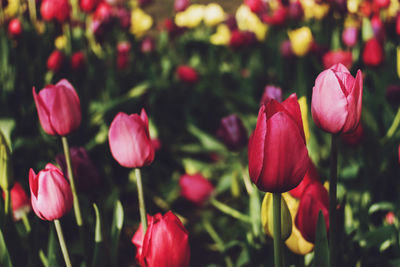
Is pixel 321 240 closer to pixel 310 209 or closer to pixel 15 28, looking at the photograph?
pixel 310 209

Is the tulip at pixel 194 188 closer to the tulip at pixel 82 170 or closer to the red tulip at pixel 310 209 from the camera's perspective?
the tulip at pixel 82 170

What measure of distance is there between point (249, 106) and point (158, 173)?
1.91 feet

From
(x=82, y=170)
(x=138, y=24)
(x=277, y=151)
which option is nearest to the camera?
(x=277, y=151)

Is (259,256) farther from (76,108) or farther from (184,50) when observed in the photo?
(184,50)

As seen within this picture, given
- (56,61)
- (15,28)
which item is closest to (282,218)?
(56,61)

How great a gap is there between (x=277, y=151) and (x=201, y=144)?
6.03ft

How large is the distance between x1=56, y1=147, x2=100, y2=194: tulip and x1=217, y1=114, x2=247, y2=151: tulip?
47cm

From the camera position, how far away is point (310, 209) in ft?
2.40

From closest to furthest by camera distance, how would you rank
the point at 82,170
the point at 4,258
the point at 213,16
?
the point at 4,258, the point at 82,170, the point at 213,16

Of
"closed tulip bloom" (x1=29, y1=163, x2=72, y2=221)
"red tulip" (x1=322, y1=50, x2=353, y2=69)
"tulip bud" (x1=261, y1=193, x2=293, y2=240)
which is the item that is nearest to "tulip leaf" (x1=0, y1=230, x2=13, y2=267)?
"closed tulip bloom" (x1=29, y1=163, x2=72, y2=221)

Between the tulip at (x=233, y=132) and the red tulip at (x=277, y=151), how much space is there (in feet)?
2.35

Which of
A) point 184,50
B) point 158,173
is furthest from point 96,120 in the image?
point 184,50

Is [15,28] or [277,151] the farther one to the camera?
[15,28]

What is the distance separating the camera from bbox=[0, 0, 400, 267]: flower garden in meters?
0.67
